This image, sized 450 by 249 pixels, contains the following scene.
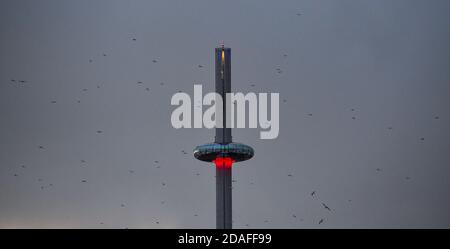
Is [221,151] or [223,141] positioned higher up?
[223,141]

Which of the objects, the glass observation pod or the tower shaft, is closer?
the glass observation pod

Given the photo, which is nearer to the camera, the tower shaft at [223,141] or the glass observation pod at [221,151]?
the glass observation pod at [221,151]

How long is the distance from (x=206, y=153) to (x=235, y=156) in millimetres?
3685

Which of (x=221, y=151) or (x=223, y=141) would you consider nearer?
(x=221, y=151)

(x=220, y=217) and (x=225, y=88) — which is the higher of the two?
(x=225, y=88)

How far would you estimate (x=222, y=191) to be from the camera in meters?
99.5
